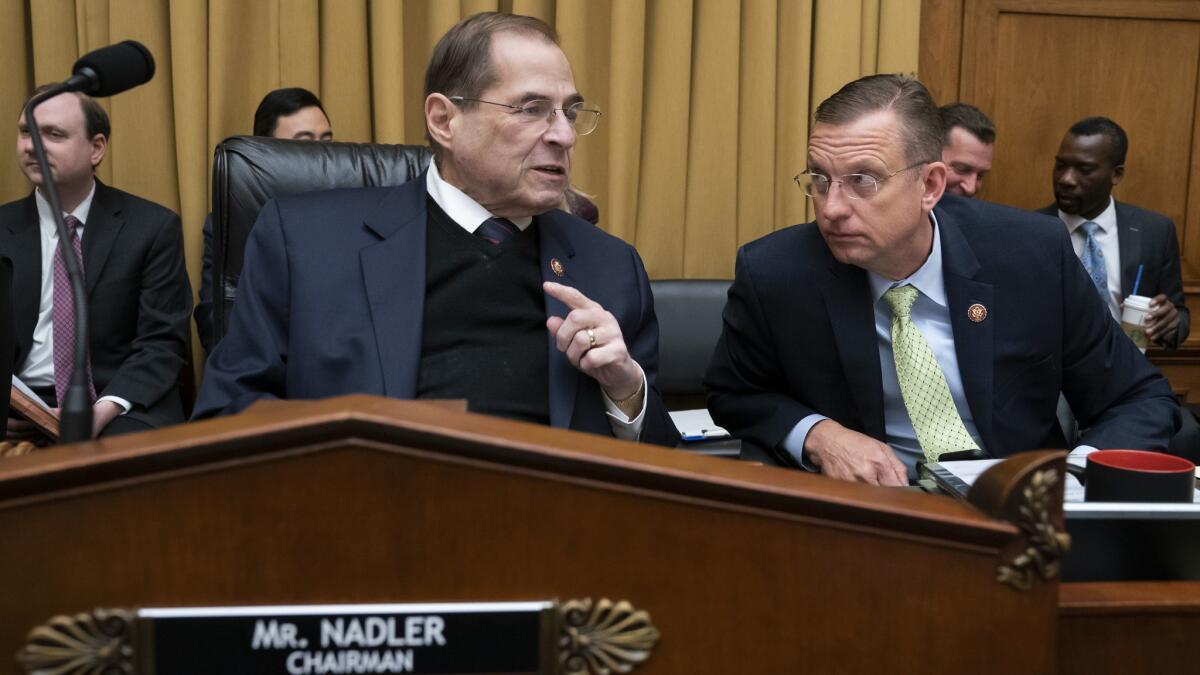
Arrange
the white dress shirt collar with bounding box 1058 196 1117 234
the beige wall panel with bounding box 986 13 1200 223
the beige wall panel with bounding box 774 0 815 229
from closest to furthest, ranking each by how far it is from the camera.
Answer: the beige wall panel with bounding box 774 0 815 229 → the white dress shirt collar with bounding box 1058 196 1117 234 → the beige wall panel with bounding box 986 13 1200 223

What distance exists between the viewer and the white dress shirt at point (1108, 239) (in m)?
4.05

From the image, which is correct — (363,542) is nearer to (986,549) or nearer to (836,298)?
(986,549)

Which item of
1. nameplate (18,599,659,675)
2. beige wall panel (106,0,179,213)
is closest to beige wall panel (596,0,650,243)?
beige wall panel (106,0,179,213)

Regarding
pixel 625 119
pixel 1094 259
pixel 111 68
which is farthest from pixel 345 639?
pixel 1094 259

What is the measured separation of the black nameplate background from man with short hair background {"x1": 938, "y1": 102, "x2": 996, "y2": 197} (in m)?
3.33

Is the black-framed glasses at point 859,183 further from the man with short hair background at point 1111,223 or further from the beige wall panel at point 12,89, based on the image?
the beige wall panel at point 12,89

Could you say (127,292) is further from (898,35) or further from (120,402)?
(898,35)

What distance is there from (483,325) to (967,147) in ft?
8.10

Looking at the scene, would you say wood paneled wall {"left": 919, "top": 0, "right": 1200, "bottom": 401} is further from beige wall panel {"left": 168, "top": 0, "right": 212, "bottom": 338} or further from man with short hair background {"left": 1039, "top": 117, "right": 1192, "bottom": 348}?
beige wall panel {"left": 168, "top": 0, "right": 212, "bottom": 338}

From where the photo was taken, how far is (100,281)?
318 centimetres

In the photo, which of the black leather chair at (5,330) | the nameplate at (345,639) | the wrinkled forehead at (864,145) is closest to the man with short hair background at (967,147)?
the wrinkled forehead at (864,145)

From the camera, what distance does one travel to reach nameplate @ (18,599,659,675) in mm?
746

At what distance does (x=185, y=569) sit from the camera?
0.75 m

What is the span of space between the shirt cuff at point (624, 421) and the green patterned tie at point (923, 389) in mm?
571
